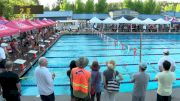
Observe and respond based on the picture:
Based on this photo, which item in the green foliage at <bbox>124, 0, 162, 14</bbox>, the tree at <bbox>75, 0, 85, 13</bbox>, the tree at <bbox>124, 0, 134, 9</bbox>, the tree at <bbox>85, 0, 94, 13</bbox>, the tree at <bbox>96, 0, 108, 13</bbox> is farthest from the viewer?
the tree at <bbox>124, 0, 134, 9</bbox>

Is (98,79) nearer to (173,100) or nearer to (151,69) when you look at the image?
(173,100)

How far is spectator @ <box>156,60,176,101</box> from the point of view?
18.1ft

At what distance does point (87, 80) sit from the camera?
16.3 ft

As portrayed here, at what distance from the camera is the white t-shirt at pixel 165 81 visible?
18.1 feet

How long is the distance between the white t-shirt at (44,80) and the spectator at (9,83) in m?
0.41

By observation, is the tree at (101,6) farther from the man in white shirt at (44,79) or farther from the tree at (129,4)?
the man in white shirt at (44,79)

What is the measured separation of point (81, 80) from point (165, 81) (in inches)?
64.7

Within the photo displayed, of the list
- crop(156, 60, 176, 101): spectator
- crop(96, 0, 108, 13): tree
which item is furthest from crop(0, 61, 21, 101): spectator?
crop(96, 0, 108, 13): tree

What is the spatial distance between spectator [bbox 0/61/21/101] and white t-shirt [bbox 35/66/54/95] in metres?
0.41

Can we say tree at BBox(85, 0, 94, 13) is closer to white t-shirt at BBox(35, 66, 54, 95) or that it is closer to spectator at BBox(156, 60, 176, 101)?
spectator at BBox(156, 60, 176, 101)

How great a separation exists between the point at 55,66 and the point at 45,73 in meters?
10.8

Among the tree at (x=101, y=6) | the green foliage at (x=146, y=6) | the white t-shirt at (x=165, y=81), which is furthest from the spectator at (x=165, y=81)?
the green foliage at (x=146, y=6)

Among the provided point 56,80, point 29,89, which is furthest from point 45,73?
point 56,80

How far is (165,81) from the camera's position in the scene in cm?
555
